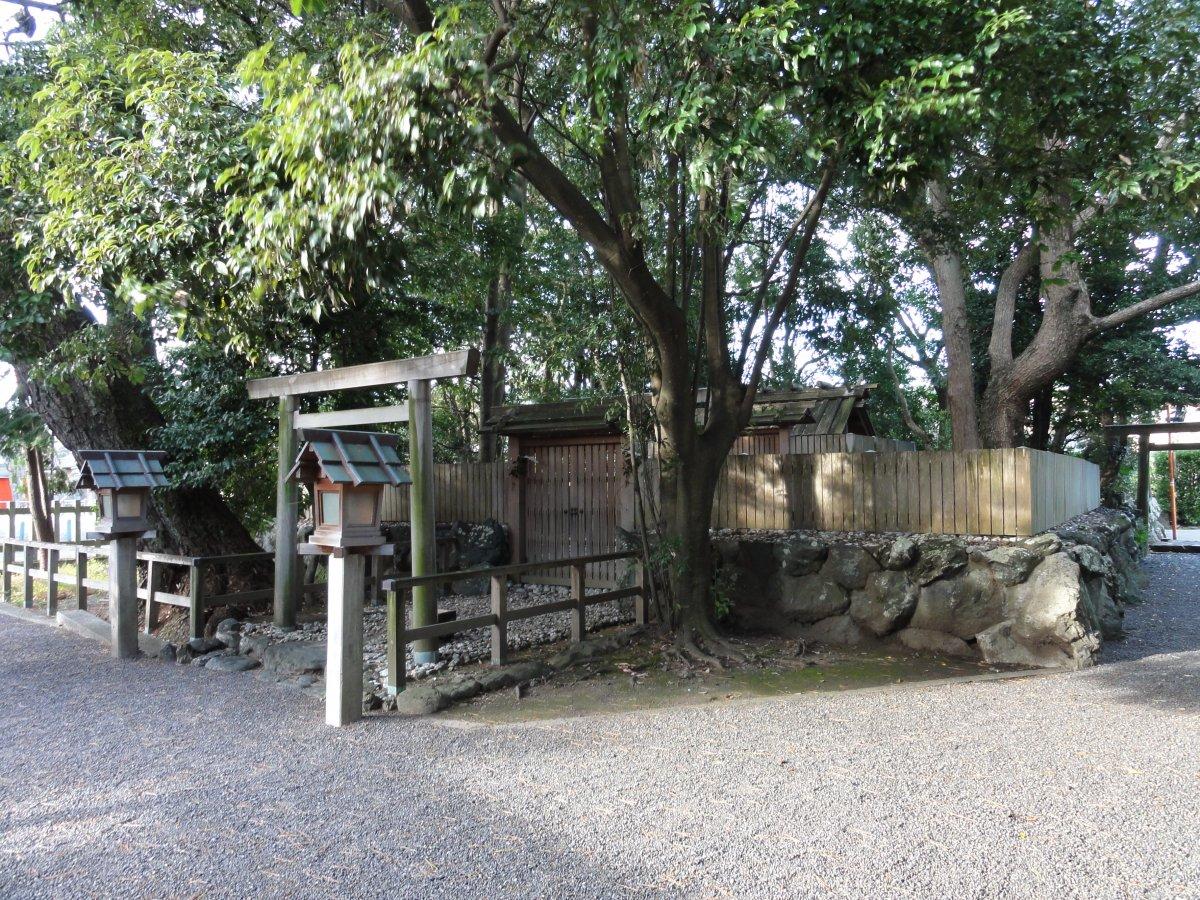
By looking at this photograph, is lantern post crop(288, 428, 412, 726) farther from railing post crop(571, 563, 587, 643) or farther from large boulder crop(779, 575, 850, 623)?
large boulder crop(779, 575, 850, 623)

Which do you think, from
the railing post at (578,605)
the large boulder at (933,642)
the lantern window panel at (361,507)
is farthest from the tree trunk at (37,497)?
the large boulder at (933,642)

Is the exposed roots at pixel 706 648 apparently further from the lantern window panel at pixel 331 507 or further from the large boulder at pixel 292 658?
the lantern window panel at pixel 331 507

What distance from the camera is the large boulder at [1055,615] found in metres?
6.55

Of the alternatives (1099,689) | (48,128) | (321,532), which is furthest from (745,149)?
(48,128)

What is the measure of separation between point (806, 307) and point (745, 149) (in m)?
4.85

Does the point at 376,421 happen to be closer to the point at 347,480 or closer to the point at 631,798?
the point at 347,480

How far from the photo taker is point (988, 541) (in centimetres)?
736

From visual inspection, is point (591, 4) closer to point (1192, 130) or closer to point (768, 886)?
point (1192, 130)

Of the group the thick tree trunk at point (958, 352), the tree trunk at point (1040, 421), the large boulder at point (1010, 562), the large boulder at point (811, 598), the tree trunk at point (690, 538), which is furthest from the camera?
the tree trunk at point (1040, 421)

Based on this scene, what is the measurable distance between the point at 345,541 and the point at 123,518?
145 inches

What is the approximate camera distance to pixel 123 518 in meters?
7.56

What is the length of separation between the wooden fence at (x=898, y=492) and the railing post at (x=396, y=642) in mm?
4399

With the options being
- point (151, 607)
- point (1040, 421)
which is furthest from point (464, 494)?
point (1040, 421)

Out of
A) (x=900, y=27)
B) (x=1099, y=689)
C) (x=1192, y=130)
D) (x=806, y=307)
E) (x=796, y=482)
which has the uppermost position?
(x=900, y=27)
